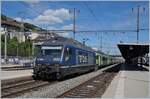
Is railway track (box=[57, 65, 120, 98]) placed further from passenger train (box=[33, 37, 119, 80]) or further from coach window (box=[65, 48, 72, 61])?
coach window (box=[65, 48, 72, 61])

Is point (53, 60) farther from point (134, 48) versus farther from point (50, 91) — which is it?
point (134, 48)

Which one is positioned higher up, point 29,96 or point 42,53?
point 42,53

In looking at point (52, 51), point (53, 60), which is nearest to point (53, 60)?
point (53, 60)

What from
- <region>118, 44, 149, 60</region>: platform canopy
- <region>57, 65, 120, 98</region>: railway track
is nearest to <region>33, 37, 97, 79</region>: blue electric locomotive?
<region>57, 65, 120, 98</region>: railway track

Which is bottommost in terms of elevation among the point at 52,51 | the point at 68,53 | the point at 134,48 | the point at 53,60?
the point at 53,60

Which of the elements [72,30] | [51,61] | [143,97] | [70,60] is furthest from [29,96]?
[72,30]

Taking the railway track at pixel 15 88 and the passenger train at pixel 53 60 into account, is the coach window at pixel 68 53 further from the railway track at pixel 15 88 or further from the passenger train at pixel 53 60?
the railway track at pixel 15 88

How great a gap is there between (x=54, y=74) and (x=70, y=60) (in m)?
2.15

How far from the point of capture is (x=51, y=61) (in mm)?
23688

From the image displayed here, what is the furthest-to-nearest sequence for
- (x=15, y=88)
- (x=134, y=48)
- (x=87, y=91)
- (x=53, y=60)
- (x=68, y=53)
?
(x=134, y=48) < (x=68, y=53) < (x=53, y=60) < (x=15, y=88) < (x=87, y=91)

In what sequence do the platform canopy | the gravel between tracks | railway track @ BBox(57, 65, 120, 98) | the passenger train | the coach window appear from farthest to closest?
the platform canopy → the coach window → the passenger train → railway track @ BBox(57, 65, 120, 98) → the gravel between tracks

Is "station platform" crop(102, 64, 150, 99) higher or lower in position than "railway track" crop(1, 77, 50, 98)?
lower

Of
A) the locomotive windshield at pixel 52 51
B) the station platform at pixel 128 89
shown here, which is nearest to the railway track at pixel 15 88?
the locomotive windshield at pixel 52 51

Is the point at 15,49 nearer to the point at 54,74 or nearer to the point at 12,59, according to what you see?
the point at 12,59
